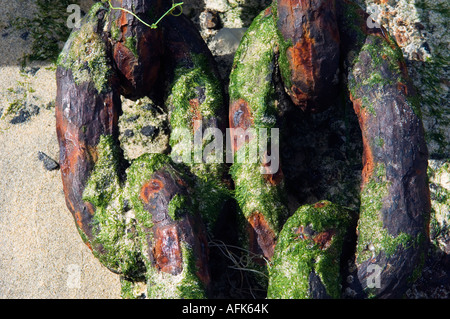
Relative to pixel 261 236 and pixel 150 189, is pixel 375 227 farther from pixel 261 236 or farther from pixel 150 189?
pixel 150 189

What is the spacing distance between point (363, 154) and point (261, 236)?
20.8 inches

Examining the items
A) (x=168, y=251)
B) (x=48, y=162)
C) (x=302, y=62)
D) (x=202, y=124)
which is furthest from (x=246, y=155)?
(x=48, y=162)

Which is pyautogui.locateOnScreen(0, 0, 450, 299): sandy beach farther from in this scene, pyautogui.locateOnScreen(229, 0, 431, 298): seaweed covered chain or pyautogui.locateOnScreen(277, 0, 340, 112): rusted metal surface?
pyautogui.locateOnScreen(277, 0, 340, 112): rusted metal surface

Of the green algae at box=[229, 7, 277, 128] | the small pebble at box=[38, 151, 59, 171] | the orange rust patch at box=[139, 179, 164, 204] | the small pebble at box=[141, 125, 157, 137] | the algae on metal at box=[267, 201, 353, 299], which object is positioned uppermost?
the green algae at box=[229, 7, 277, 128]

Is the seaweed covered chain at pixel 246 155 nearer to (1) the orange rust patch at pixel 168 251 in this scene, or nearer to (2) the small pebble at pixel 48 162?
(1) the orange rust patch at pixel 168 251

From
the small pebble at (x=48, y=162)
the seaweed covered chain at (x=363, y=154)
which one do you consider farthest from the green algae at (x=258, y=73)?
the small pebble at (x=48, y=162)

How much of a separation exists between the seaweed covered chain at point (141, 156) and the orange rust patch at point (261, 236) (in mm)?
161

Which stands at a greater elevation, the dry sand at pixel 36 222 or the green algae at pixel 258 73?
the green algae at pixel 258 73

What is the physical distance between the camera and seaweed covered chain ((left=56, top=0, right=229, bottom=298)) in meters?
2.26

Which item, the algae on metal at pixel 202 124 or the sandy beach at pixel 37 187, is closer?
the algae on metal at pixel 202 124

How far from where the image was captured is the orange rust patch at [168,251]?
2.21 m

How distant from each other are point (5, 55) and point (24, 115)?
0.39 meters

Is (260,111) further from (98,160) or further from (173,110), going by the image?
(98,160)

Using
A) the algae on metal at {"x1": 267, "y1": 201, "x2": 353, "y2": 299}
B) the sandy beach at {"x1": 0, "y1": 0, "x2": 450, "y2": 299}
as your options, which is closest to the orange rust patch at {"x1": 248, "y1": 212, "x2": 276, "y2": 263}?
the algae on metal at {"x1": 267, "y1": 201, "x2": 353, "y2": 299}
